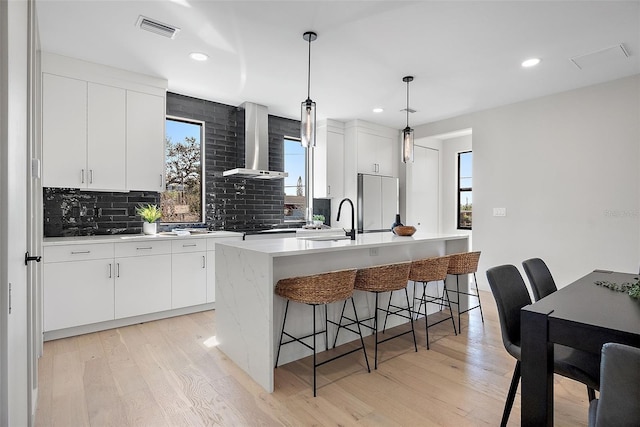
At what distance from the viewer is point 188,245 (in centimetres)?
383

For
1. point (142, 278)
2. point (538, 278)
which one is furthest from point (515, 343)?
point (142, 278)

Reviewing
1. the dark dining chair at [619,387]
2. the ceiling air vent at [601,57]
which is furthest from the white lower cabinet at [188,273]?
the ceiling air vent at [601,57]

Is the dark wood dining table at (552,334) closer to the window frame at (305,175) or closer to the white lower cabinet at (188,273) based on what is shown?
the white lower cabinet at (188,273)

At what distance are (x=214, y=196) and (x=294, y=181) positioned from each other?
4.57ft

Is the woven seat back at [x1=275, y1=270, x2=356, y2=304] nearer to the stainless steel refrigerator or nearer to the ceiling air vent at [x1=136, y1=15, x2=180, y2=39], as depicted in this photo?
the ceiling air vent at [x1=136, y1=15, x2=180, y2=39]

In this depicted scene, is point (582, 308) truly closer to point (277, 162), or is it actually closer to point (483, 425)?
point (483, 425)

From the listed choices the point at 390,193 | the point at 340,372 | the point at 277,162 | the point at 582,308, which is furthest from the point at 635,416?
the point at 390,193

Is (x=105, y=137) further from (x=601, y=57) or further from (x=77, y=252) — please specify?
(x=601, y=57)

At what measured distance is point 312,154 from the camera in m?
5.73

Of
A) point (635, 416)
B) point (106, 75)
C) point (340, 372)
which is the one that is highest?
point (106, 75)

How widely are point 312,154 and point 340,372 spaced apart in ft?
12.8

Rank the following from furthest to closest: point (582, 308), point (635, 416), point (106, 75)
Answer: point (106, 75), point (582, 308), point (635, 416)

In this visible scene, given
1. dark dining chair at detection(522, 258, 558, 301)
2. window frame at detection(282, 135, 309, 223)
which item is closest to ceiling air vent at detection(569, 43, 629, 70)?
dark dining chair at detection(522, 258, 558, 301)

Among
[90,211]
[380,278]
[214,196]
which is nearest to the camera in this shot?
[380,278]
